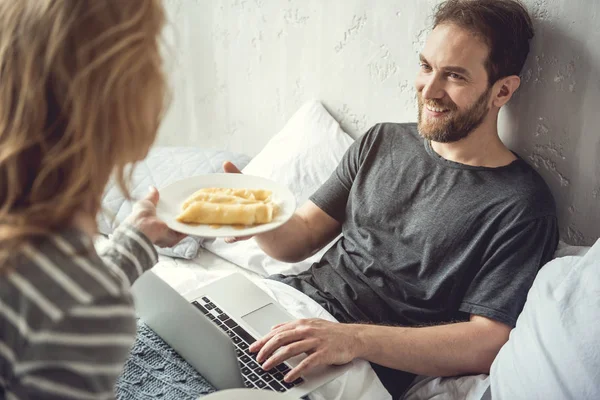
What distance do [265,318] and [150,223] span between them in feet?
1.20

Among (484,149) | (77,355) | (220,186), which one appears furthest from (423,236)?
(77,355)

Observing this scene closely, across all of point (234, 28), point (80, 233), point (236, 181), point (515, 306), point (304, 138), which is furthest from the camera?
point (234, 28)

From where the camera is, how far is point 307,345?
4.16 feet

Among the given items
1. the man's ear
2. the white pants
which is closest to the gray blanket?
the white pants

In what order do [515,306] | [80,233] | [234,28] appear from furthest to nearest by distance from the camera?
[234,28], [515,306], [80,233]

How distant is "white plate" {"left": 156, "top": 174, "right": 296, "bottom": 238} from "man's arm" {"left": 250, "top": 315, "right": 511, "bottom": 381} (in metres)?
0.24

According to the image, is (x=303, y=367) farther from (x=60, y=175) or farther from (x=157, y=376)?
(x=60, y=175)

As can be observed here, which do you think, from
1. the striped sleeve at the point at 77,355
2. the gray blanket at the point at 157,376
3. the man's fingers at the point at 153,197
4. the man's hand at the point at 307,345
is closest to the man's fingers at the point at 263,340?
the man's hand at the point at 307,345

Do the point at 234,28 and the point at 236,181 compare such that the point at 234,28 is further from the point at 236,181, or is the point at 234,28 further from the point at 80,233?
the point at 80,233

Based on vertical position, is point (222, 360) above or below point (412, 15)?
below

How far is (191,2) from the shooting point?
2.44 metres

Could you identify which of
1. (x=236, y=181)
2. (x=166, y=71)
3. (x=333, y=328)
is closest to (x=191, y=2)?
(x=236, y=181)

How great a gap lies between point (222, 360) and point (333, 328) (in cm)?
30

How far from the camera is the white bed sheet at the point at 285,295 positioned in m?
1.27
